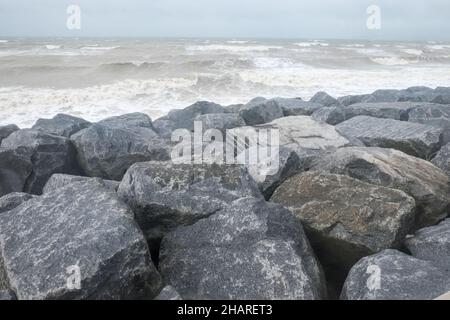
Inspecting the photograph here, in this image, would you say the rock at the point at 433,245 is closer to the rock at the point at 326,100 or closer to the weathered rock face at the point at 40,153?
the weathered rock face at the point at 40,153

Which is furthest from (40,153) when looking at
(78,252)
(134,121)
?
A: (78,252)

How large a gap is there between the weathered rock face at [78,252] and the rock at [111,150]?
1.93 meters

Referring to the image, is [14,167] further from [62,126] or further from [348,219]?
[348,219]

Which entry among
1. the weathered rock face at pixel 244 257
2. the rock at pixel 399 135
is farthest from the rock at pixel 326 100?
the weathered rock face at pixel 244 257

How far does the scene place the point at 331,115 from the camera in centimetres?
617

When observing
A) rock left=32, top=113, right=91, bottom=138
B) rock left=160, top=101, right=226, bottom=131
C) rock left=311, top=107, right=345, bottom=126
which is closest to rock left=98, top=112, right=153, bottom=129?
rock left=32, top=113, right=91, bottom=138

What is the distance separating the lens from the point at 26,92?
47.3ft

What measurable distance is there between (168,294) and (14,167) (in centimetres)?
294

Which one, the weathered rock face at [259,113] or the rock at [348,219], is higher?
the weathered rock face at [259,113]

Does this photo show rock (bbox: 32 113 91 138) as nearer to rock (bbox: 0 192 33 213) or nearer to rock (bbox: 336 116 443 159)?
rock (bbox: 0 192 33 213)

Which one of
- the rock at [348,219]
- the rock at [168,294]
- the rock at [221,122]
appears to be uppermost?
the rock at [221,122]

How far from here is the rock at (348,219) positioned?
Result: 273cm

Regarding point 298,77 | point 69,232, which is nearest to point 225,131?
point 69,232
